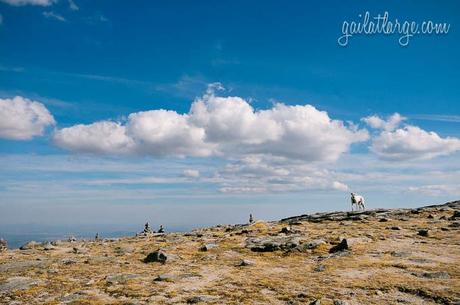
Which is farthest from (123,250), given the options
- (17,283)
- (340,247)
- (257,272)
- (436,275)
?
(436,275)

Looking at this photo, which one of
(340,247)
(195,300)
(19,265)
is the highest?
(340,247)

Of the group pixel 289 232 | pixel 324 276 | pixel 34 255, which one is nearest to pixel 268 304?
pixel 324 276

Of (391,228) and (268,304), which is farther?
(391,228)

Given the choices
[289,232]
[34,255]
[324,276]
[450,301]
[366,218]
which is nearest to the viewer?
[450,301]

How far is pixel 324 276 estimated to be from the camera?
65.5 feet

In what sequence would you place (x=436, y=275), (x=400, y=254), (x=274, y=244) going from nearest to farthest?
(x=436, y=275) → (x=400, y=254) → (x=274, y=244)

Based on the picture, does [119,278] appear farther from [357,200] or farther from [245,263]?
[357,200]

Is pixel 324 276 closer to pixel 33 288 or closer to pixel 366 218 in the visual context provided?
pixel 33 288

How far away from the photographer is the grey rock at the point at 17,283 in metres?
19.4

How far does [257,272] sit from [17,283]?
43.8 feet

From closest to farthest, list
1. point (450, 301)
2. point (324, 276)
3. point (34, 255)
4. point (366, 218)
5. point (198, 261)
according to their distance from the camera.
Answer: point (450, 301) → point (324, 276) → point (198, 261) → point (34, 255) → point (366, 218)

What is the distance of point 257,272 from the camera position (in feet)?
71.6

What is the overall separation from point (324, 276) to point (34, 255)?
25.0m

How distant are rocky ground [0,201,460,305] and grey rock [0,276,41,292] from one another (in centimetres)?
6
